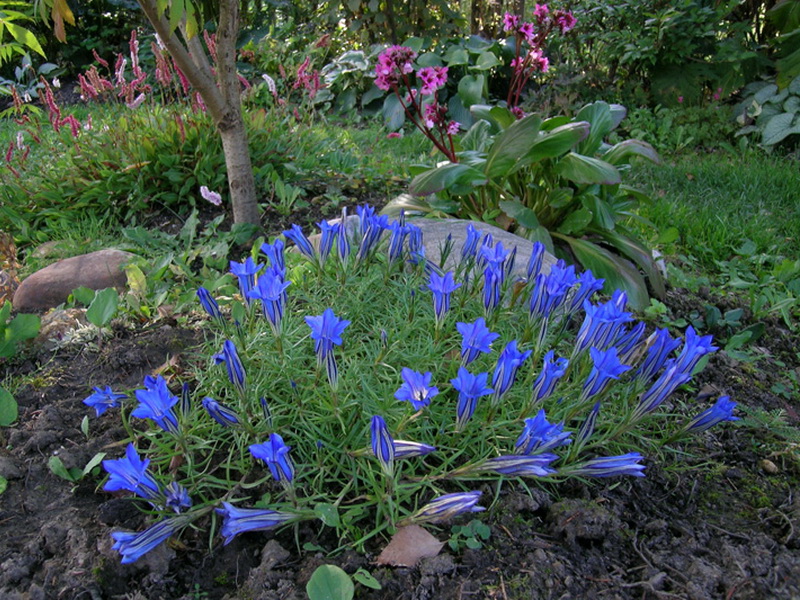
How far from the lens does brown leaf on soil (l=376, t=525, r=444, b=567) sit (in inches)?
57.9

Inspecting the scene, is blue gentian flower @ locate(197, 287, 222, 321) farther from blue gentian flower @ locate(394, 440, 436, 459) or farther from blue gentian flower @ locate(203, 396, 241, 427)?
blue gentian flower @ locate(394, 440, 436, 459)

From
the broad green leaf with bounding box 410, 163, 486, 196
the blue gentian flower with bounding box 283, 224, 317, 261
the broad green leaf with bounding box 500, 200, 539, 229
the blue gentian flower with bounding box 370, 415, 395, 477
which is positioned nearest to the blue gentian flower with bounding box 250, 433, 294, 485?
the blue gentian flower with bounding box 370, 415, 395, 477

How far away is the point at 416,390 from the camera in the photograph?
1465 mm

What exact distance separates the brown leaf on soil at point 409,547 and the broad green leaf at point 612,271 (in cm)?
184

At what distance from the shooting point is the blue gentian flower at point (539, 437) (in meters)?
1.47

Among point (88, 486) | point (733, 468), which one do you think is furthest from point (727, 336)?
point (88, 486)

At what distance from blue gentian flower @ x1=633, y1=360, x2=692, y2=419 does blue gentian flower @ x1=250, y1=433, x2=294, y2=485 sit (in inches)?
36.9

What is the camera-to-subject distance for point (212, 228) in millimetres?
3807

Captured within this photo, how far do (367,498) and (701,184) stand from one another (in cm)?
490

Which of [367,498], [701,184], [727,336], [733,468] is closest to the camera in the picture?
[367,498]

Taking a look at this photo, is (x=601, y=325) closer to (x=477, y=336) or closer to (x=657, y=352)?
(x=657, y=352)

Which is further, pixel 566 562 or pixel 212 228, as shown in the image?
pixel 212 228

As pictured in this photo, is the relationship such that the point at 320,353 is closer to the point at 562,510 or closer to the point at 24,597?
the point at 562,510

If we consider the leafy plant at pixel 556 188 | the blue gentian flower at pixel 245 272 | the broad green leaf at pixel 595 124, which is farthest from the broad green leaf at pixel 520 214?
the blue gentian flower at pixel 245 272
